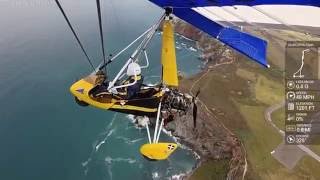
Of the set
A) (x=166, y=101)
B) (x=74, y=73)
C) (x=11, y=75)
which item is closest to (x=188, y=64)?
(x=74, y=73)

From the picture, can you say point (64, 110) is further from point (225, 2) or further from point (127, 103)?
point (225, 2)

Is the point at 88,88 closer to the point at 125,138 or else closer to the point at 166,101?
the point at 166,101

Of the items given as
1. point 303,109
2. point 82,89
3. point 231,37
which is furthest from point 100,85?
point 303,109

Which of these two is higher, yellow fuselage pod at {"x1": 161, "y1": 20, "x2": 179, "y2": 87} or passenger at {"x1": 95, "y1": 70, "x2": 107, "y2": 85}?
yellow fuselage pod at {"x1": 161, "y1": 20, "x2": 179, "y2": 87}

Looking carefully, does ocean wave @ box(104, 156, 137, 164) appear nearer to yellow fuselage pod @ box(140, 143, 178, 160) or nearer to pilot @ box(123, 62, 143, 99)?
pilot @ box(123, 62, 143, 99)

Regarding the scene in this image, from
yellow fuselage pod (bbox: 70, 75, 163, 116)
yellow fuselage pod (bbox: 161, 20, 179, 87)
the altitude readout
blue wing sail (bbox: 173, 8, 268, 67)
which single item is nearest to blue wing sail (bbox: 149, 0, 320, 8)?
blue wing sail (bbox: 173, 8, 268, 67)

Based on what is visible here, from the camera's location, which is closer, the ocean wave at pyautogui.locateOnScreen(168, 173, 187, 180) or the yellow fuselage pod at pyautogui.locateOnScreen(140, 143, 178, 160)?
the yellow fuselage pod at pyautogui.locateOnScreen(140, 143, 178, 160)
